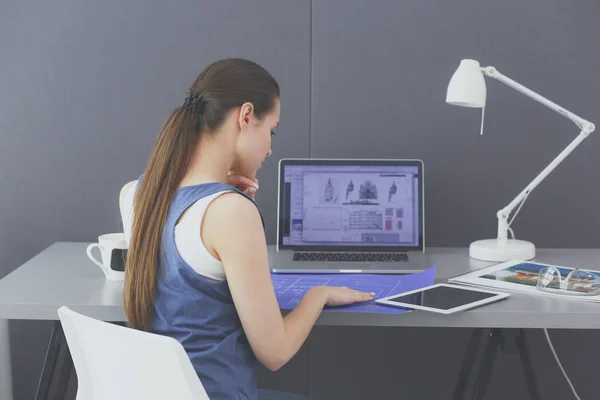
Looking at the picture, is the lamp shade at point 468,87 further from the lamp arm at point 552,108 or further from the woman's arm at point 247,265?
the woman's arm at point 247,265

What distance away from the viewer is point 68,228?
2512mm

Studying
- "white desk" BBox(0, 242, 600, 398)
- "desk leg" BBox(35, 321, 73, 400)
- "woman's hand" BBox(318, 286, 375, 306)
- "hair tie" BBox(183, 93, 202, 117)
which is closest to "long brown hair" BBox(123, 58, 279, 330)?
"hair tie" BBox(183, 93, 202, 117)

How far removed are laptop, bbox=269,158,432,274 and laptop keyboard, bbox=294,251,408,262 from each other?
5 cm

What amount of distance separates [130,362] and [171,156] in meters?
0.41

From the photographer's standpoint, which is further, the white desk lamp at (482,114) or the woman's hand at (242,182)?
the white desk lamp at (482,114)

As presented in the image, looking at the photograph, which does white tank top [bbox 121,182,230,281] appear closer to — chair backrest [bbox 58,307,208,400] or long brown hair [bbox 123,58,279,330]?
long brown hair [bbox 123,58,279,330]

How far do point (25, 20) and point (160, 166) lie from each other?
3.92 feet

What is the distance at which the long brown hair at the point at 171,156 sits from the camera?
1.46 meters

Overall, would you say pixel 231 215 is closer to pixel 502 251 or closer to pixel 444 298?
pixel 444 298

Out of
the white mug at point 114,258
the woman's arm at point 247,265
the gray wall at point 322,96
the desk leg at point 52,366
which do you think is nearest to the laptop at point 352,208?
the gray wall at point 322,96

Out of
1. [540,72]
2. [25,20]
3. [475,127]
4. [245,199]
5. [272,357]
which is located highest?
[25,20]

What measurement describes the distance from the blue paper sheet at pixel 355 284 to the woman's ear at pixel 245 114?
413 millimetres

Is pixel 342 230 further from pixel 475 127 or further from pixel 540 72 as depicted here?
pixel 540 72

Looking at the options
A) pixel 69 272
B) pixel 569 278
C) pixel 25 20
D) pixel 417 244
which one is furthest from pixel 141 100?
pixel 569 278
